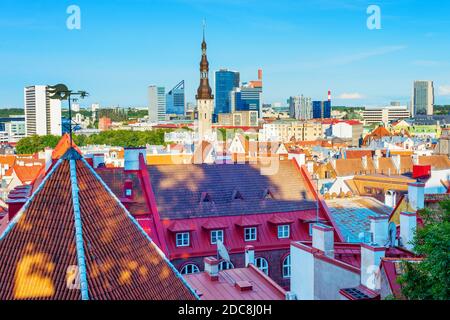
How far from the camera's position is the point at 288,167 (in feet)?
80.0

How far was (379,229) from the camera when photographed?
45.4 ft

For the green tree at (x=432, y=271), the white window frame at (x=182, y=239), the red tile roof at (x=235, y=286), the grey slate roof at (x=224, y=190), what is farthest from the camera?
the grey slate roof at (x=224, y=190)

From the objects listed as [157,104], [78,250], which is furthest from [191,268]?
[157,104]

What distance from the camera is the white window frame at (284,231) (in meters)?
21.8

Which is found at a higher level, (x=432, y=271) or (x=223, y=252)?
(x=432, y=271)

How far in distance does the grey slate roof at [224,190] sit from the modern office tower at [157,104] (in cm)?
14593

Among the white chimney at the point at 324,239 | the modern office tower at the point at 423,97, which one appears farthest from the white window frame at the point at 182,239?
the modern office tower at the point at 423,97

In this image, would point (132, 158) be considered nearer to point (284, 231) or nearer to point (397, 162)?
point (284, 231)

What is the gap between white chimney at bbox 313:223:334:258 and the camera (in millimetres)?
13516

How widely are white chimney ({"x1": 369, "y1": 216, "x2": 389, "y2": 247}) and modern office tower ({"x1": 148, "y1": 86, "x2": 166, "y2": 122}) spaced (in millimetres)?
156042

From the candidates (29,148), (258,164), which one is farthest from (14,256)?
(29,148)

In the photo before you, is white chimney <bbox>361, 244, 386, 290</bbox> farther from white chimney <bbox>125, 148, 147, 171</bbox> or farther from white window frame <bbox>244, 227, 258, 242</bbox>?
white chimney <bbox>125, 148, 147, 171</bbox>

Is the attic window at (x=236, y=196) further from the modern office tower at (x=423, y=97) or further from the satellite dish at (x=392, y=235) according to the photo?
the modern office tower at (x=423, y=97)

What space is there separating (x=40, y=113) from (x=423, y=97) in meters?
99.5
